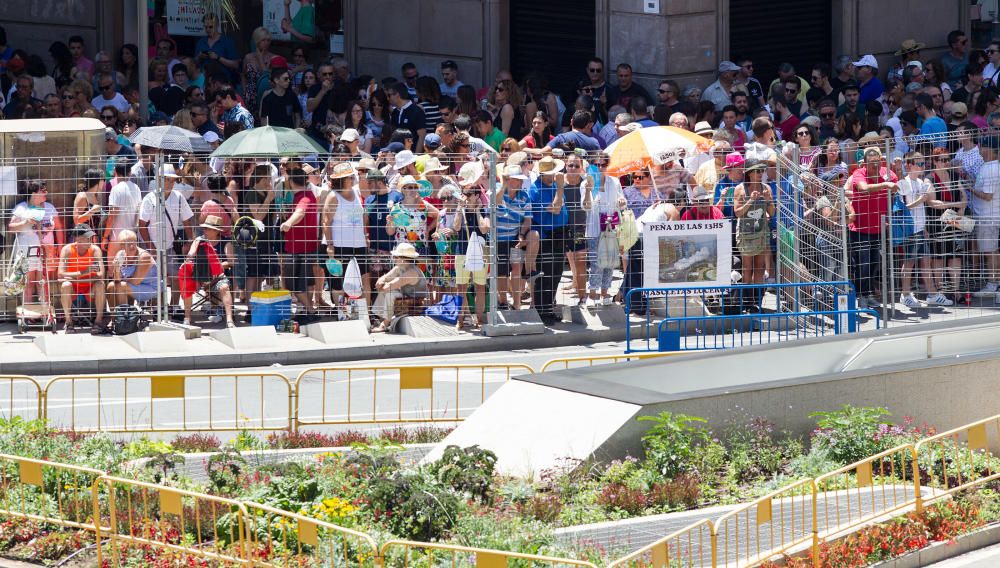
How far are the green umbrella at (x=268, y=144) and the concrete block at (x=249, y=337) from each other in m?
2.35

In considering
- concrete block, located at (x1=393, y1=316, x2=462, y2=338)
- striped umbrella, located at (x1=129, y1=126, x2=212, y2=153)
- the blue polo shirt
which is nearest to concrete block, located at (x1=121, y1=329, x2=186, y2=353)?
concrete block, located at (x1=393, y1=316, x2=462, y2=338)

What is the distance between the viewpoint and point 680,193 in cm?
1991

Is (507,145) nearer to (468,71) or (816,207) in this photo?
→ (816,207)

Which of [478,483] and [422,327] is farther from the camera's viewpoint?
[422,327]

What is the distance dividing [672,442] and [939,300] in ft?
35.3

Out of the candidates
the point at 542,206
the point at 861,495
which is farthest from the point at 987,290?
the point at 861,495

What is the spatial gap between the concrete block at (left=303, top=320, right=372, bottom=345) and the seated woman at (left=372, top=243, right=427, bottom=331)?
1.84 ft

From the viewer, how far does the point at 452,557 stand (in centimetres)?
786

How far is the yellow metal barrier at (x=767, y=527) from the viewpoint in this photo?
8617mm

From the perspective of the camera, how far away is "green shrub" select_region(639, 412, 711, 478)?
10.3 metres

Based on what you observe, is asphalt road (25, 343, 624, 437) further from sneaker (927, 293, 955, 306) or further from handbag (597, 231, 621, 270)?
sneaker (927, 293, 955, 306)

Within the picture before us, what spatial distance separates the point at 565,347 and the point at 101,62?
370 inches

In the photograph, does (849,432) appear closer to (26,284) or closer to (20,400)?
(20,400)

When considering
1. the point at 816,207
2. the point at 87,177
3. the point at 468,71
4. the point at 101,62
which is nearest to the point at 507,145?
the point at 816,207
